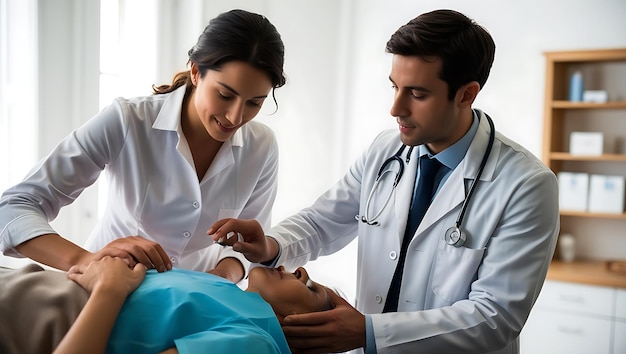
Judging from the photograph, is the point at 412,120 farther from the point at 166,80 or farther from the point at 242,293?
the point at 166,80

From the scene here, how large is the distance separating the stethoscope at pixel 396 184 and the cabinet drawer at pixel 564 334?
2313 millimetres

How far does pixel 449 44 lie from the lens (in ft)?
4.87

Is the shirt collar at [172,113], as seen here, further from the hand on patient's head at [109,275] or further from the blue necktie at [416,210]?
the blue necktie at [416,210]

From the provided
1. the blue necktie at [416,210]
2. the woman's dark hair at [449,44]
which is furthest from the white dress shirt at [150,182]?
the woman's dark hair at [449,44]

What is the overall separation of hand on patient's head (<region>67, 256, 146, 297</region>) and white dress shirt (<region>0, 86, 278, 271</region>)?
0.80ft

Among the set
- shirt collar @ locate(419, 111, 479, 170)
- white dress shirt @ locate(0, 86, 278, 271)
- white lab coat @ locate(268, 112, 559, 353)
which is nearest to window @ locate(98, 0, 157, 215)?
white dress shirt @ locate(0, 86, 278, 271)

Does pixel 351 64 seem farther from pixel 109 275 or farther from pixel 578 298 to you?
pixel 109 275

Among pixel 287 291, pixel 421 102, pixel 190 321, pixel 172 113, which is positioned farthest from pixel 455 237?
pixel 172 113

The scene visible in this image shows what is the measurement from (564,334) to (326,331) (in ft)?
8.89

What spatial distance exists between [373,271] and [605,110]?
2.93 metres

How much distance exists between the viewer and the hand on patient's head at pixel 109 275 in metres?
1.25

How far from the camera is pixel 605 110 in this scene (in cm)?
387

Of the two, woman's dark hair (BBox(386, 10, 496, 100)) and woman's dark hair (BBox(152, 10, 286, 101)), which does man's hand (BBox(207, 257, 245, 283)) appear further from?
woman's dark hair (BBox(386, 10, 496, 100))

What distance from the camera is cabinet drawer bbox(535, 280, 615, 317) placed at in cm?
340
